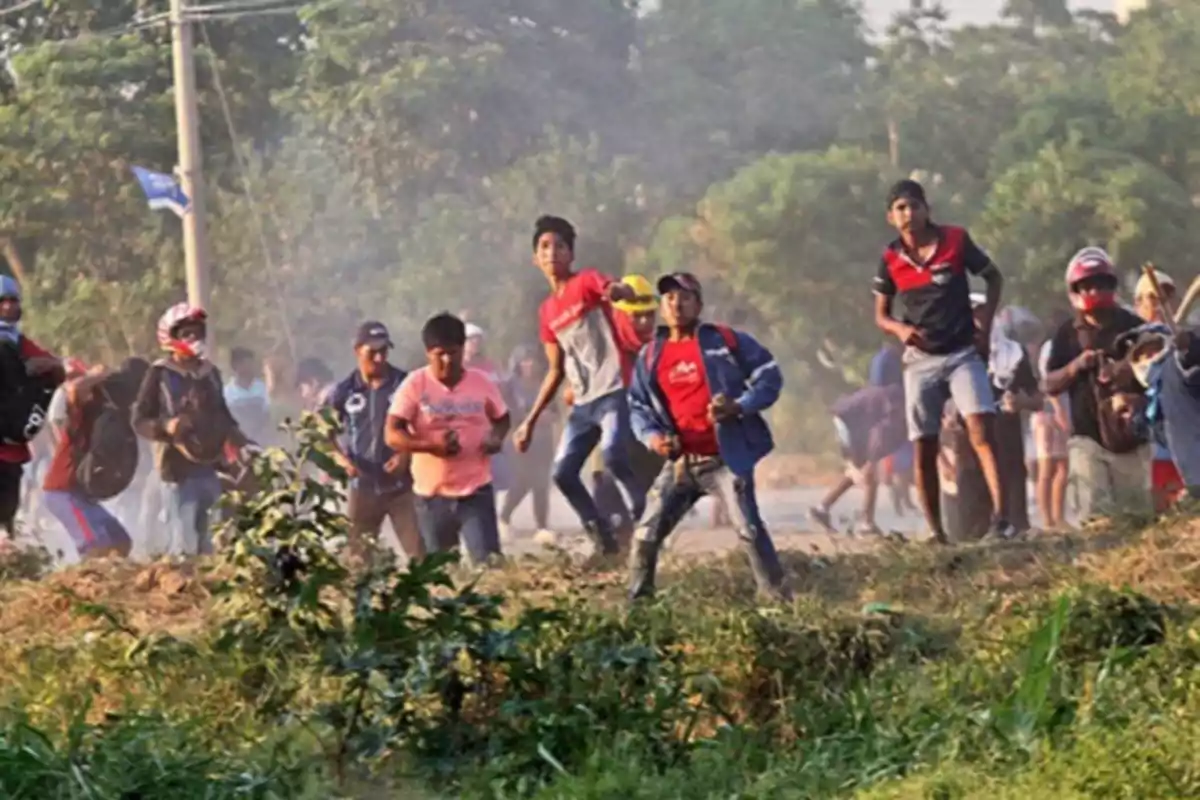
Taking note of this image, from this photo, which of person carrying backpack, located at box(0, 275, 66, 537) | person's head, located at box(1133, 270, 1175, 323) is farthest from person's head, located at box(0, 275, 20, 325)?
person's head, located at box(1133, 270, 1175, 323)

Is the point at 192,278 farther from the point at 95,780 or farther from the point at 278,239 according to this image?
the point at 95,780

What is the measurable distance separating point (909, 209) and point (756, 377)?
162cm

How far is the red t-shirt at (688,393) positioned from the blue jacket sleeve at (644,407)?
57 mm

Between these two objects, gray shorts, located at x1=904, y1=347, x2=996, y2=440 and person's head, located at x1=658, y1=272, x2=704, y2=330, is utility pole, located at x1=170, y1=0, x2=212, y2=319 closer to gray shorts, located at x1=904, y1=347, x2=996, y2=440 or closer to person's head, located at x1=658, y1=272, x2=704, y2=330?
gray shorts, located at x1=904, y1=347, x2=996, y2=440

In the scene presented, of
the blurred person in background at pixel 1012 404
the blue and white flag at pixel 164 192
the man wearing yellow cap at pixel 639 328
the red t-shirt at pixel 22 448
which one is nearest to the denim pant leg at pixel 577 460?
the man wearing yellow cap at pixel 639 328

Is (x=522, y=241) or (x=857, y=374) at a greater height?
(x=522, y=241)

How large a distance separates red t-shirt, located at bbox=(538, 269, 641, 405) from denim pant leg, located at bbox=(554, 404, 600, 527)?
0.32 ft

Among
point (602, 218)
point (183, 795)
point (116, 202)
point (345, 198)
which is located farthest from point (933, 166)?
point (183, 795)

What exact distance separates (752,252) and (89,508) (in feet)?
32.3

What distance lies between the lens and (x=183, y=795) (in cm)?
614

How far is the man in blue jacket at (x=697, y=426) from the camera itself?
8.26 meters

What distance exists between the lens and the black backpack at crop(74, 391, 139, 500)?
1135 cm

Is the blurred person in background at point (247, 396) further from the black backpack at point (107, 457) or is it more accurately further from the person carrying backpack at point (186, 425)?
the person carrying backpack at point (186, 425)

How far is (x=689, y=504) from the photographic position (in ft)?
27.7
